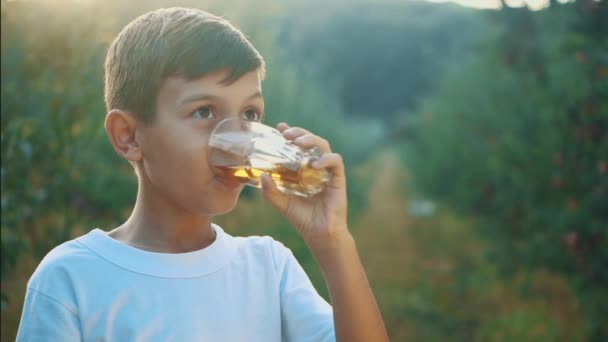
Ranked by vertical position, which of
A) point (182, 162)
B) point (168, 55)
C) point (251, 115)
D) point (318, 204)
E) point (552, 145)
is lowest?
point (552, 145)

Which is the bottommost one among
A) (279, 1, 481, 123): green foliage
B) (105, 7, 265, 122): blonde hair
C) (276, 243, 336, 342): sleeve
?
(279, 1, 481, 123): green foliage

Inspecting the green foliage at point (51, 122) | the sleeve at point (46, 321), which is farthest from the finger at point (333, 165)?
the green foliage at point (51, 122)

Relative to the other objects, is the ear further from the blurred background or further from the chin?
the blurred background

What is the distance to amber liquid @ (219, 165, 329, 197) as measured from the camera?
76.5 inches

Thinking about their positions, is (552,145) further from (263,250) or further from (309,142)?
(309,142)

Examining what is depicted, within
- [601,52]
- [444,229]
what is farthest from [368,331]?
[444,229]

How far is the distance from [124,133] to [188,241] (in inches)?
13.0

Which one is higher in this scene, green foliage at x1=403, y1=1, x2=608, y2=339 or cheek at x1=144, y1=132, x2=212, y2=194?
cheek at x1=144, y1=132, x2=212, y2=194

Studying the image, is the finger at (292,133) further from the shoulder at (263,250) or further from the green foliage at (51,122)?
the green foliage at (51,122)

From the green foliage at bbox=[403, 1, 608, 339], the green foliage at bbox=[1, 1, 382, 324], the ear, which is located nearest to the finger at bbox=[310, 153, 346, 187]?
the ear

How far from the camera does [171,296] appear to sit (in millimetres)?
1914

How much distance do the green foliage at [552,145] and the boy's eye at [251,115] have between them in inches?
179

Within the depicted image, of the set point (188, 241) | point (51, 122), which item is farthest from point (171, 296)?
point (51, 122)

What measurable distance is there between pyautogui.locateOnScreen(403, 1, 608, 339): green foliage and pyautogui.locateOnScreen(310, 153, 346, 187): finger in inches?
176
